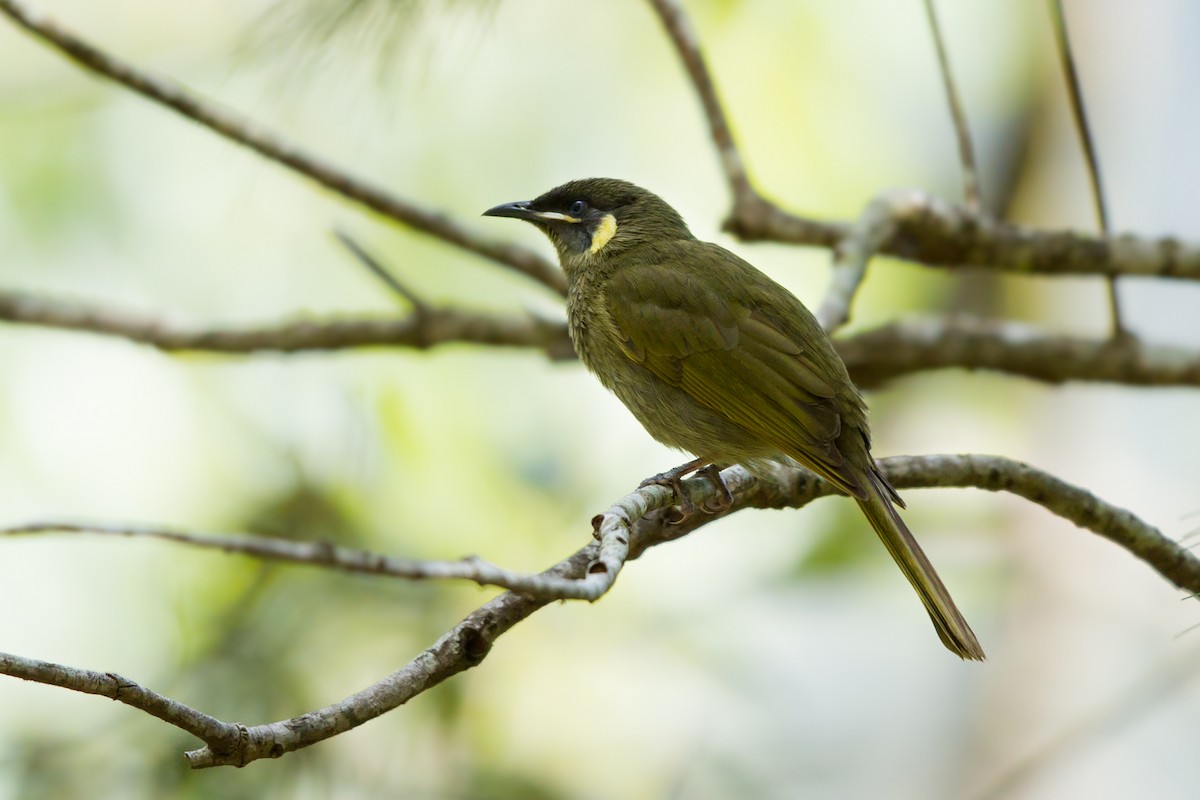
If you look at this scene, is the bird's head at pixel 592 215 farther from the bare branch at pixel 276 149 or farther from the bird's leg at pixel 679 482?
the bird's leg at pixel 679 482

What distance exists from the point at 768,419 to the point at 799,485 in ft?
0.76

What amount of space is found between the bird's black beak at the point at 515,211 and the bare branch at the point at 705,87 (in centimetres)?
86

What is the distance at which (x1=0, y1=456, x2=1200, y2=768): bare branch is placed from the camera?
1823 millimetres

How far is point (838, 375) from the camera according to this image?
→ 3908 mm

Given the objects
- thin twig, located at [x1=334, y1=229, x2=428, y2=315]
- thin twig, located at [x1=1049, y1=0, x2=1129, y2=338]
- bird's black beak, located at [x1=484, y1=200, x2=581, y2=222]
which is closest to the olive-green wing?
bird's black beak, located at [x1=484, y1=200, x2=581, y2=222]

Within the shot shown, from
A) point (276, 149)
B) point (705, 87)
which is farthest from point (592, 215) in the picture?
point (276, 149)

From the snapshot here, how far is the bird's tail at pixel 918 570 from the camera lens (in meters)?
3.02

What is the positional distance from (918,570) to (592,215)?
2.20m

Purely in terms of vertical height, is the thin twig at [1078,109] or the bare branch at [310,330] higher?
the bare branch at [310,330]

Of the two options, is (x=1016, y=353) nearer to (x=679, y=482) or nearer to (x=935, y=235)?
(x=935, y=235)

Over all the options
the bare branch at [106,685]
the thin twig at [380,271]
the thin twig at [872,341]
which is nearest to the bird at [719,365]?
the thin twig at [380,271]

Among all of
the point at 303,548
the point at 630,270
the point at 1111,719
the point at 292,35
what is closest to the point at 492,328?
the point at 630,270

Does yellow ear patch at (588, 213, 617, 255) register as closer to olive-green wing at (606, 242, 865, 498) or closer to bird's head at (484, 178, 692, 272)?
bird's head at (484, 178, 692, 272)

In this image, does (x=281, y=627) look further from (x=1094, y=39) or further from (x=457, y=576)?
(x=1094, y=39)
